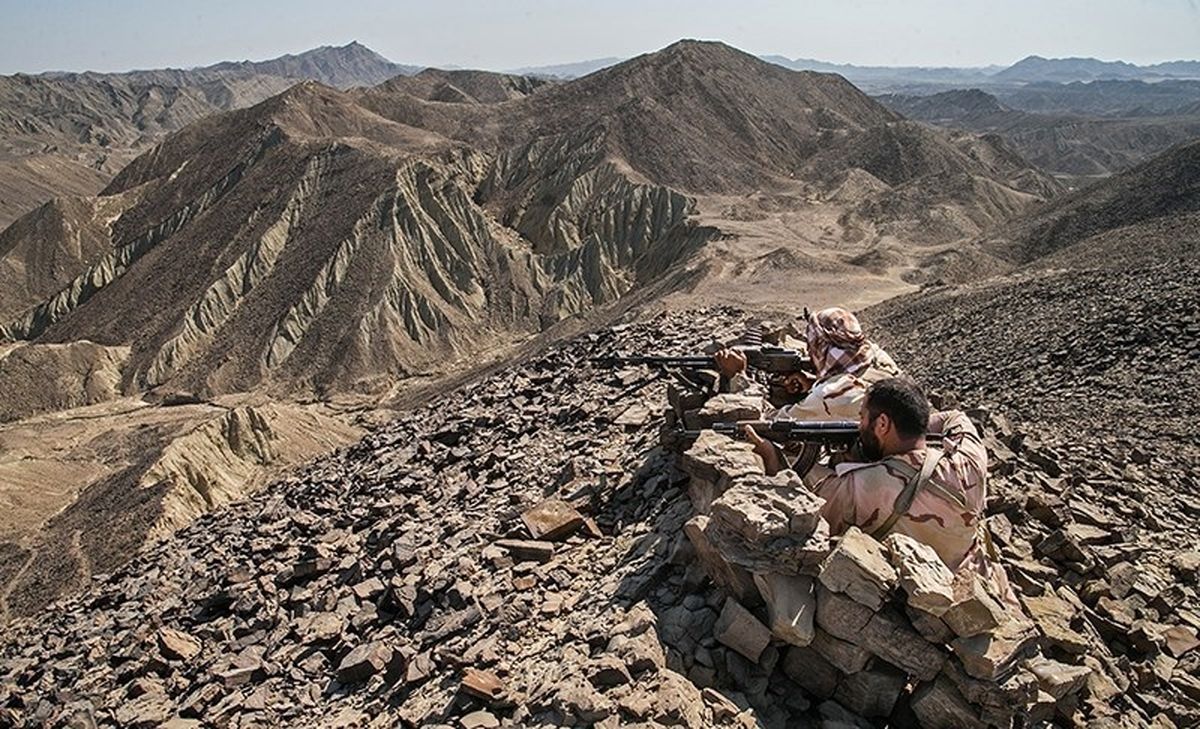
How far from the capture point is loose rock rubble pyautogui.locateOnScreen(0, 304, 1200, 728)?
3.87 metres

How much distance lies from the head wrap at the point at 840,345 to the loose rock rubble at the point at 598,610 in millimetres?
921

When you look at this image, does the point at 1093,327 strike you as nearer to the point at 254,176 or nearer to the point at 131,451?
the point at 131,451

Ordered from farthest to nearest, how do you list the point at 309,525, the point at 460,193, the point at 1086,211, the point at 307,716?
the point at 460,193
the point at 1086,211
the point at 309,525
the point at 307,716

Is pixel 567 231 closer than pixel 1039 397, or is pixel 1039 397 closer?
pixel 1039 397

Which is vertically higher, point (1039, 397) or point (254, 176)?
point (254, 176)

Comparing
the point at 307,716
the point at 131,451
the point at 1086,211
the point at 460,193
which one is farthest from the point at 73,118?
the point at 307,716

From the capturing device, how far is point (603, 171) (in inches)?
1815

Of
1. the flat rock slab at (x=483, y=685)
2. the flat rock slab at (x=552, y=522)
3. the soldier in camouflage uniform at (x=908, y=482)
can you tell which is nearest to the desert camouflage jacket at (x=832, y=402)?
the soldier in camouflage uniform at (x=908, y=482)

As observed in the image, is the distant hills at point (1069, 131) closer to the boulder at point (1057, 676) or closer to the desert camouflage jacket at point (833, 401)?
the desert camouflage jacket at point (833, 401)

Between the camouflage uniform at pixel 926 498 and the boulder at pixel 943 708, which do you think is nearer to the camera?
the boulder at pixel 943 708

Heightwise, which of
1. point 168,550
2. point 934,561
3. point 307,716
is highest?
point 934,561

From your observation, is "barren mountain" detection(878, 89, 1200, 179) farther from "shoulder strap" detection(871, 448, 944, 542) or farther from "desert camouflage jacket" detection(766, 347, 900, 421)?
"shoulder strap" detection(871, 448, 944, 542)

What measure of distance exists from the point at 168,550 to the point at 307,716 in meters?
6.78

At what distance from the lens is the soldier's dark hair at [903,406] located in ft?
13.3
